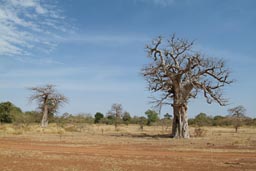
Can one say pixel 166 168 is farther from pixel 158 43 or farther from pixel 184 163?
pixel 158 43

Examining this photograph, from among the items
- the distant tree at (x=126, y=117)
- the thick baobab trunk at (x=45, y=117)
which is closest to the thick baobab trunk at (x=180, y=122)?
the thick baobab trunk at (x=45, y=117)

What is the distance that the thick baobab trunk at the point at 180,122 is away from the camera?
33.2m

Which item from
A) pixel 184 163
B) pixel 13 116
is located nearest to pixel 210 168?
pixel 184 163

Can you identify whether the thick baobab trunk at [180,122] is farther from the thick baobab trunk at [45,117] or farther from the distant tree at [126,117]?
the distant tree at [126,117]

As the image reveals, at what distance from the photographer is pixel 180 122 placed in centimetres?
3322

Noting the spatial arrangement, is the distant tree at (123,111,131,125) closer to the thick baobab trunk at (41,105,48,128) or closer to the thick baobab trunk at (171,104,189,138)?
the thick baobab trunk at (41,105,48,128)

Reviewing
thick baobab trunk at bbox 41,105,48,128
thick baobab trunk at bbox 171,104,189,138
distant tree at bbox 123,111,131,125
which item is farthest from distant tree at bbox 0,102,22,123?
thick baobab trunk at bbox 171,104,189,138

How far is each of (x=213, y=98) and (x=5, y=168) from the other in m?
25.2

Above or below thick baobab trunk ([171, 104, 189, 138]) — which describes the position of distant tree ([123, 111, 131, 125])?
above

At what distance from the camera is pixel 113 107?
275 feet

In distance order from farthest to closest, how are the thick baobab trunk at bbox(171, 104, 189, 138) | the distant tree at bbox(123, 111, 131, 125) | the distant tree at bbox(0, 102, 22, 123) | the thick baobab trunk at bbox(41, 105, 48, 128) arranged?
the distant tree at bbox(123, 111, 131, 125), the distant tree at bbox(0, 102, 22, 123), the thick baobab trunk at bbox(41, 105, 48, 128), the thick baobab trunk at bbox(171, 104, 189, 138)

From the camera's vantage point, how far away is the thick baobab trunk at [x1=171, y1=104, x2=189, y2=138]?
3322 cm

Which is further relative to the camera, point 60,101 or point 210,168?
point 60,101

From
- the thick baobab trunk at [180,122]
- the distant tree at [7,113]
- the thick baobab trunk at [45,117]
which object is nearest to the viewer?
the thick baobab trunk at [180,122]
